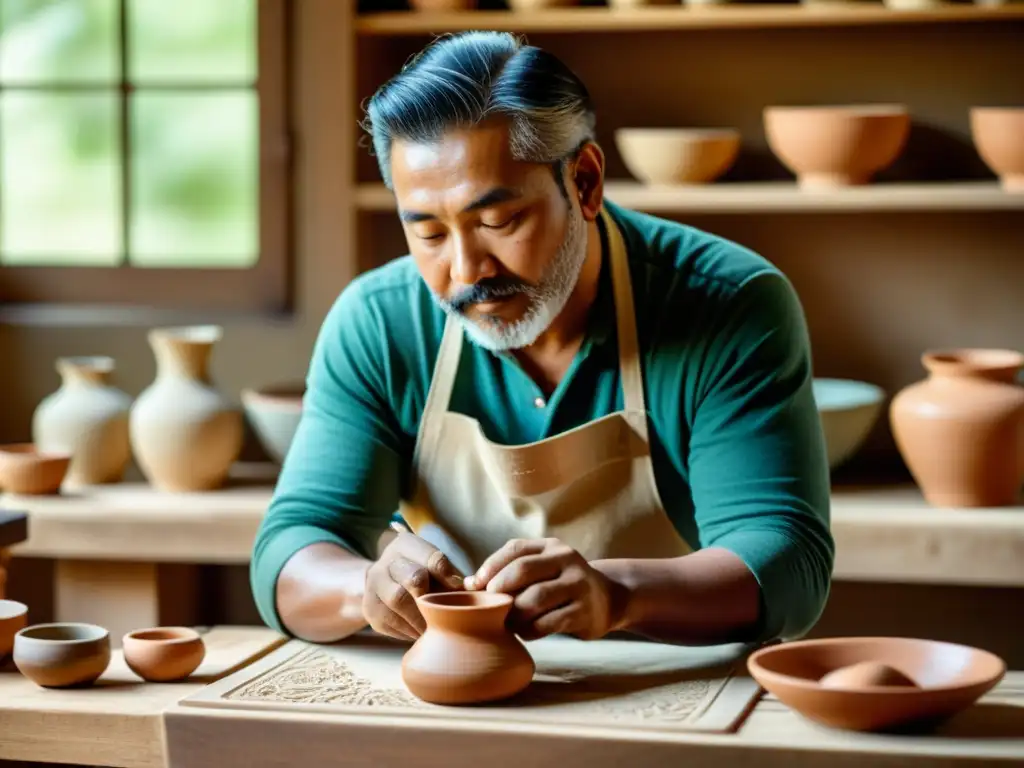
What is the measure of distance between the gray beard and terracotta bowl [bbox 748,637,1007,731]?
64 centimetres

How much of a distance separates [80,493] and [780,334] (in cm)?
205

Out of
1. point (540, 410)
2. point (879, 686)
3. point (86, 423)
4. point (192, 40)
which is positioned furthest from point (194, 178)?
point (879, 686)

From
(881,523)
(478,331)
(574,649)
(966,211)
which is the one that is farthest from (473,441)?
(966,211)

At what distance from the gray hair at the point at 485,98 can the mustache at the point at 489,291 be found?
17 centimetres

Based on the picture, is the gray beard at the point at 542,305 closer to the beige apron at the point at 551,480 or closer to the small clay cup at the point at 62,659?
the beige apron at the point at 551,480

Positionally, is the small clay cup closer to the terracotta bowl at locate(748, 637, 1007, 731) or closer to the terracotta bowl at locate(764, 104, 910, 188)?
the terracotta bowl at locate(748, 637, 1007, 731)

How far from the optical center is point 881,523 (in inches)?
132

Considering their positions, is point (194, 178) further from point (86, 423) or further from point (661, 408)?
point (661, 408)

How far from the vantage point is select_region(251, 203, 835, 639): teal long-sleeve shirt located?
217cm

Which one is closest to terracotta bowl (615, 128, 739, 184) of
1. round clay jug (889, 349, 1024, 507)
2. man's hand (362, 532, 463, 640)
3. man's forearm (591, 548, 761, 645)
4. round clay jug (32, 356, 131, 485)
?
round clay jug (889, 349, 1024, 507)

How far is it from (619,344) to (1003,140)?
1615 millimetres

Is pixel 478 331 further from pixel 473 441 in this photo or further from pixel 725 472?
pixel 725 472

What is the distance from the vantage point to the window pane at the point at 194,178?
4.07 metres

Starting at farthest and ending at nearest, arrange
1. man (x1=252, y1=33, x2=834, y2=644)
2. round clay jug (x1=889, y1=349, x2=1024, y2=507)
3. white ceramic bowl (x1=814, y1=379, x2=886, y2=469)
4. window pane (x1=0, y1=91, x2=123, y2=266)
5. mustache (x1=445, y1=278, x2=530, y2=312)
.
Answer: window pane (x1=0, y1=91, x2=123, y2=266) → white ceramic bowl (x1=814, y1=379, x2=886, y2=469) → round clay jug (x1=889, y1=349, x2=1024, y2=507) → mustache (x1=445, y1=278, x2=530, y2=312) → man (x1=252, y1=33, x2=834, y2=644)
